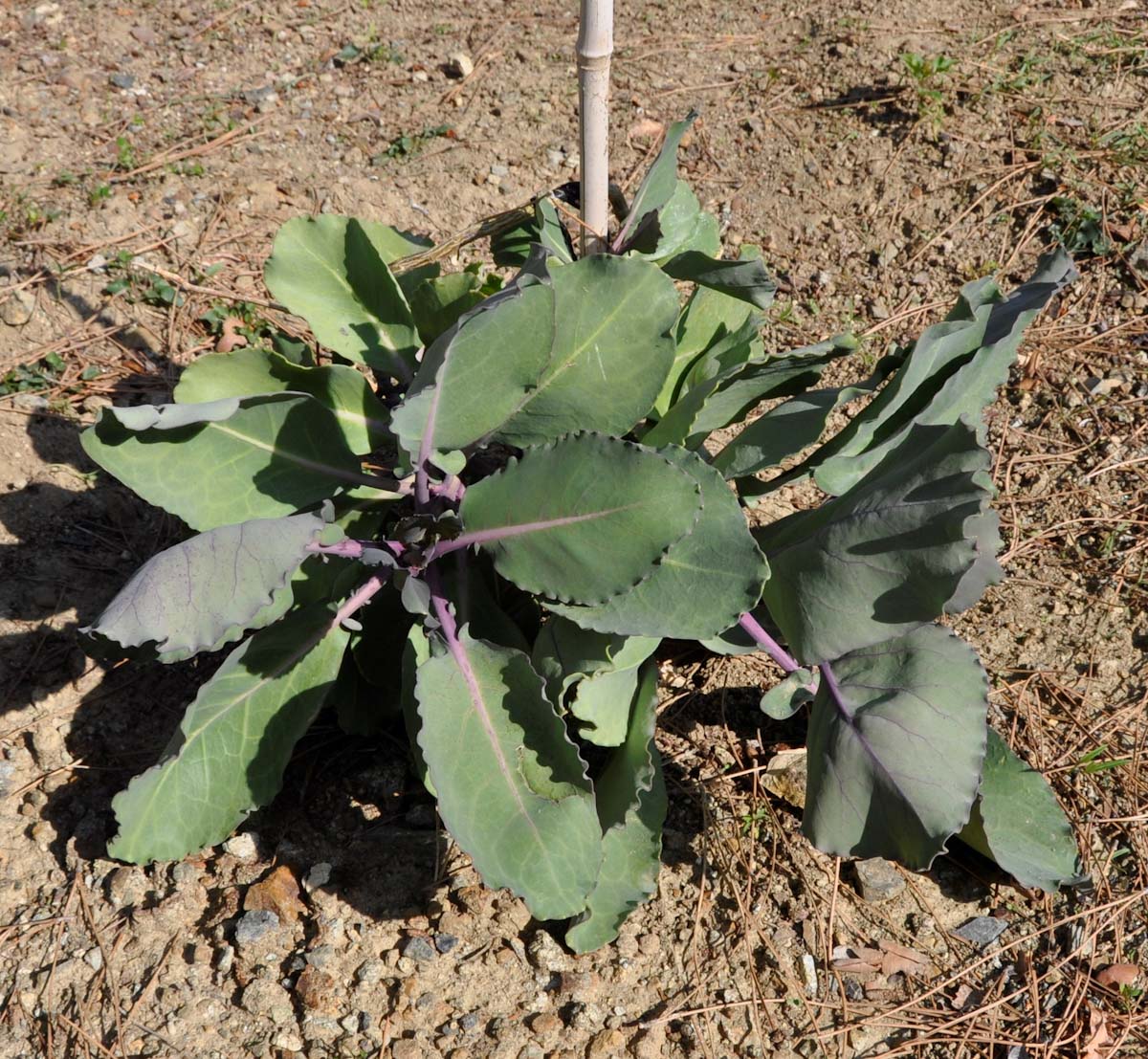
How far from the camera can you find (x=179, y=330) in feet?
9.33

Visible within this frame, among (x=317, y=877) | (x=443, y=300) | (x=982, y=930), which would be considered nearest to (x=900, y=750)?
(x=982, y=930)

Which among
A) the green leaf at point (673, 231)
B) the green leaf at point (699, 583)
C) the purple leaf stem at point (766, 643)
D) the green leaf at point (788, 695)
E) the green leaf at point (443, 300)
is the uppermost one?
the green leaf at point (673, 231)

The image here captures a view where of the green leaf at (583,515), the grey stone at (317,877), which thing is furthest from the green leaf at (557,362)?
the grey stone at (317,877)

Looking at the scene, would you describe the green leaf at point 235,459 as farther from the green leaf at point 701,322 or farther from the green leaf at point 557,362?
the green leaf at point 701,322

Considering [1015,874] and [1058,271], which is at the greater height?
[1058,271]

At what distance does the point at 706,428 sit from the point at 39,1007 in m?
1.54

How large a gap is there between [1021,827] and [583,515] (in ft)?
3.31

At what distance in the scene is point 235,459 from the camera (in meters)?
1.95

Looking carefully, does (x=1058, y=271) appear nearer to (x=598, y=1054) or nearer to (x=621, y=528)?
(x=621, y=528)

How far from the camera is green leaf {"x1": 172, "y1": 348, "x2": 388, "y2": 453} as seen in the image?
6.48 ft

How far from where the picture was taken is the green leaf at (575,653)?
1.78 meters

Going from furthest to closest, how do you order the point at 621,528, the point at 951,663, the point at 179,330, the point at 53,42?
1. the point at 53,42
2. the point at 179,330
3. the point at 951,663
4. the point at 621,528

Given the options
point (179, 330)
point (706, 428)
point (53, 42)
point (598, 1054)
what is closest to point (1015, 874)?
point (598, 1054)

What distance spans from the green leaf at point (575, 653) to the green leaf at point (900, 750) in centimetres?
35
